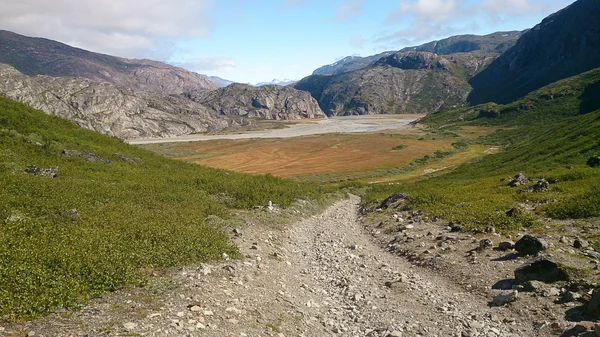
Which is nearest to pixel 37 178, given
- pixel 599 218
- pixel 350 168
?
pixel 599 218

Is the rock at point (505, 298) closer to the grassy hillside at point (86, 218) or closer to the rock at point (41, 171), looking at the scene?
the grassy hillside at point (86, 218)

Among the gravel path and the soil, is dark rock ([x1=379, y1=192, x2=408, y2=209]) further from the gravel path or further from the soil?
the gravel path

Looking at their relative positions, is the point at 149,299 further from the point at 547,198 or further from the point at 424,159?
the point at 424,159

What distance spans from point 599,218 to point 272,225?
819 inches

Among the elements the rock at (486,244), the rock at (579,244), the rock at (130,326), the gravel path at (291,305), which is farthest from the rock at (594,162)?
the rock at (130,326)

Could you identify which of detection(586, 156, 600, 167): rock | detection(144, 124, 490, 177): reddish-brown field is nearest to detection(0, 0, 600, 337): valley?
detection(586, 156, 600, 167): rock

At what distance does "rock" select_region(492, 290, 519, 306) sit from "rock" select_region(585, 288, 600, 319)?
229 centimetres

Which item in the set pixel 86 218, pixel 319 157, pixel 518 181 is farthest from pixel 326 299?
pixel 319 157

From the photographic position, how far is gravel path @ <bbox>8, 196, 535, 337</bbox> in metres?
10.1

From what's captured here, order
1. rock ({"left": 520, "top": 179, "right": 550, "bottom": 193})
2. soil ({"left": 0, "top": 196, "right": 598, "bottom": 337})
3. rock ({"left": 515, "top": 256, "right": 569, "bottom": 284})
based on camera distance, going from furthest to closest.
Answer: rock ({"left": 520, "top": 179, "right": 550, "bottom": 193}), rock ({"left": 515, "top": 256, "right": 569, "bottom": 284}), soil ({"left": 0, "top": 196, "right": 598, "bottom": 337})

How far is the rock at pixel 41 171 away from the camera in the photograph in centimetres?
2619

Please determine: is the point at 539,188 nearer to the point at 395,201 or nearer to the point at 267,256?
the point at 395,201

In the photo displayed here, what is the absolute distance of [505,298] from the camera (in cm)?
1352

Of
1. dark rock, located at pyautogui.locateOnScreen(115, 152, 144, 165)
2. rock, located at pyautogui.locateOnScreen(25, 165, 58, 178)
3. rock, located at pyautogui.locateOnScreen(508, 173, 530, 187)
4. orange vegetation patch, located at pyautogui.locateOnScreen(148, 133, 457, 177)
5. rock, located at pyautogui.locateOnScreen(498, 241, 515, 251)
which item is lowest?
orange vegetation patch, located at pyautogui.locateOnScreen(148, 133, 457, 177)
